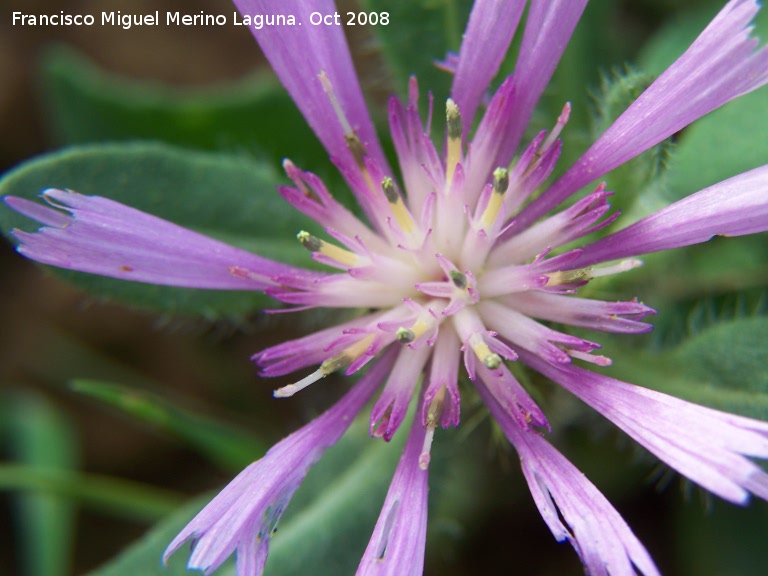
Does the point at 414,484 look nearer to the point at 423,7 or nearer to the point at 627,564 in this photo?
the point at 627,564

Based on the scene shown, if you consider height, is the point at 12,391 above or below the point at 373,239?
below

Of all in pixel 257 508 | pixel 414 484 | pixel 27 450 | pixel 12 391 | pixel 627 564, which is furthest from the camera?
pixel 12 391

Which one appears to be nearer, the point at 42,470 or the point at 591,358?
the point at 591,358

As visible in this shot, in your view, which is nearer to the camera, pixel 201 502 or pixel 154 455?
pixel 201 502

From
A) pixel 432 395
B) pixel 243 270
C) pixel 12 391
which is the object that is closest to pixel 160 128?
pixel 12 391

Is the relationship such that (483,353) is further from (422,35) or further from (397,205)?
(422,35)

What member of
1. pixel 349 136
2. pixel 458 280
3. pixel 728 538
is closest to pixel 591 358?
pixel 458 280

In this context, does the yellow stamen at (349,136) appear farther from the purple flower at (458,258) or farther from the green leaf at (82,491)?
the green leaf at (82,491)
